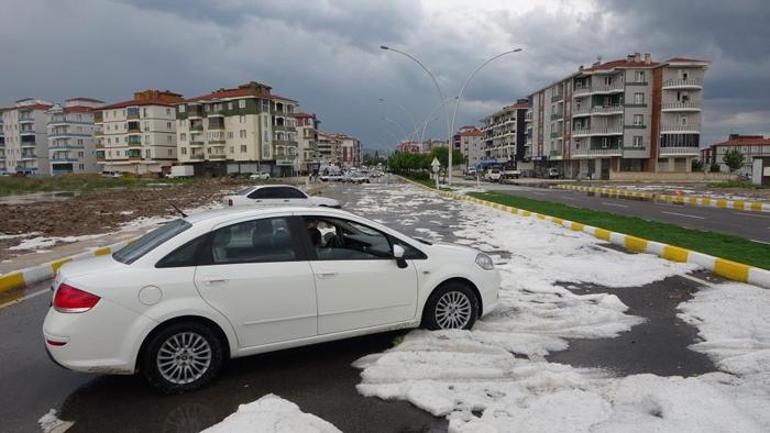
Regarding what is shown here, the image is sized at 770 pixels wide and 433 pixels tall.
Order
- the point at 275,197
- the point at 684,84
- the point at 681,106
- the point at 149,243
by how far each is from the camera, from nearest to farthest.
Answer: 1. the point at 149,243
2. the point at 275,197
3. the point at 684,84
4. the point at 681,106

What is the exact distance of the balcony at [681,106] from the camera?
2618 inches

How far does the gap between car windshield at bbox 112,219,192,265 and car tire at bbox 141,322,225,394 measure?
0.70m

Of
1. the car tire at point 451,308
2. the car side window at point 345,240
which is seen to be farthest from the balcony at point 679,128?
the car side window at point 345,240

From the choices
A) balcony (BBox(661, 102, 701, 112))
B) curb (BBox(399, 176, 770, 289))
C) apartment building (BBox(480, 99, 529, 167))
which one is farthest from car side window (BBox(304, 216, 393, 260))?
apartment building (BBox(480, 99, 529, 167))

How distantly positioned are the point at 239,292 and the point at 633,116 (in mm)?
74619

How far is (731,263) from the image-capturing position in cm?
838

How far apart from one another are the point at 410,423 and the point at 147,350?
6.93ft

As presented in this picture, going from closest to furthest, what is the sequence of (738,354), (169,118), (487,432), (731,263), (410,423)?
1. (487,432)
2. (410,423)
3. (738,354)
4. (731,263)
5. (169,118)

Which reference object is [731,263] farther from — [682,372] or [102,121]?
[102,121]

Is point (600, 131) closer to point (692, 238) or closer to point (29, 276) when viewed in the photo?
point (692, 238)

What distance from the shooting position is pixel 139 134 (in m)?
95.7

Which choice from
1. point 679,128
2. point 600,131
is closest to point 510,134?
point 600,131

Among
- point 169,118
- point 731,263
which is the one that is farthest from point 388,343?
point 169,118

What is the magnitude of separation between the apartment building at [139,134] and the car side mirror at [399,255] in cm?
9943
